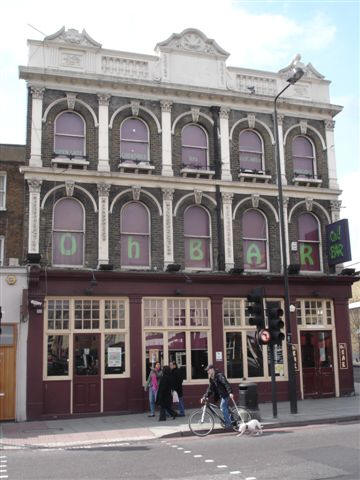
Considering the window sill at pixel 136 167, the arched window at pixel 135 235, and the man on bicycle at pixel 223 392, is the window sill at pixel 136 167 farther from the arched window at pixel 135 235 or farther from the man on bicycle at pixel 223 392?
the man on bicycle at pixel 223 392

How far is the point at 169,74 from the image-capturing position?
72.3 feet

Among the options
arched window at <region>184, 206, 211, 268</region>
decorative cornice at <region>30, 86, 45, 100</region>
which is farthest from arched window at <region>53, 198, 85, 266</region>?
arched window at <region>184, 206, 211, 268</region>

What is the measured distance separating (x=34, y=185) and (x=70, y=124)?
278 cm

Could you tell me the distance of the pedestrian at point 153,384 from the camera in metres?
18.1

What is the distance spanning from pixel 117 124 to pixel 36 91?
3.01m

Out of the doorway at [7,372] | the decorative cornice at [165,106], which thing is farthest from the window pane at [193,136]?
the doorway at [7,372]

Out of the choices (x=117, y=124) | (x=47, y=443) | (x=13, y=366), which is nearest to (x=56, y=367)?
(x=13, y=366)

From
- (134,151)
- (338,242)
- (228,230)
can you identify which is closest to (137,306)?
(228,230)

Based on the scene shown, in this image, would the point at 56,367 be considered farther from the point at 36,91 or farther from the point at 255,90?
the point at 255,90

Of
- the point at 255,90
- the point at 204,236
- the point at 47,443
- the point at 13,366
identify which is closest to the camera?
the point at 47,443

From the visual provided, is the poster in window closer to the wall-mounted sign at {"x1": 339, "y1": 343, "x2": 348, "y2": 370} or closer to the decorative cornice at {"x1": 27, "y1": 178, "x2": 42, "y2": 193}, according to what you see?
the decorative cornice at {"x1": 27, "y1": 178, "x2": 42, "y2": 193}

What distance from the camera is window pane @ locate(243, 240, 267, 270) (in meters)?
21.9

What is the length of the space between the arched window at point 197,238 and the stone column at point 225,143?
1.65 meters

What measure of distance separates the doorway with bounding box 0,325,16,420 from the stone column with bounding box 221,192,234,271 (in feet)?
25.8
